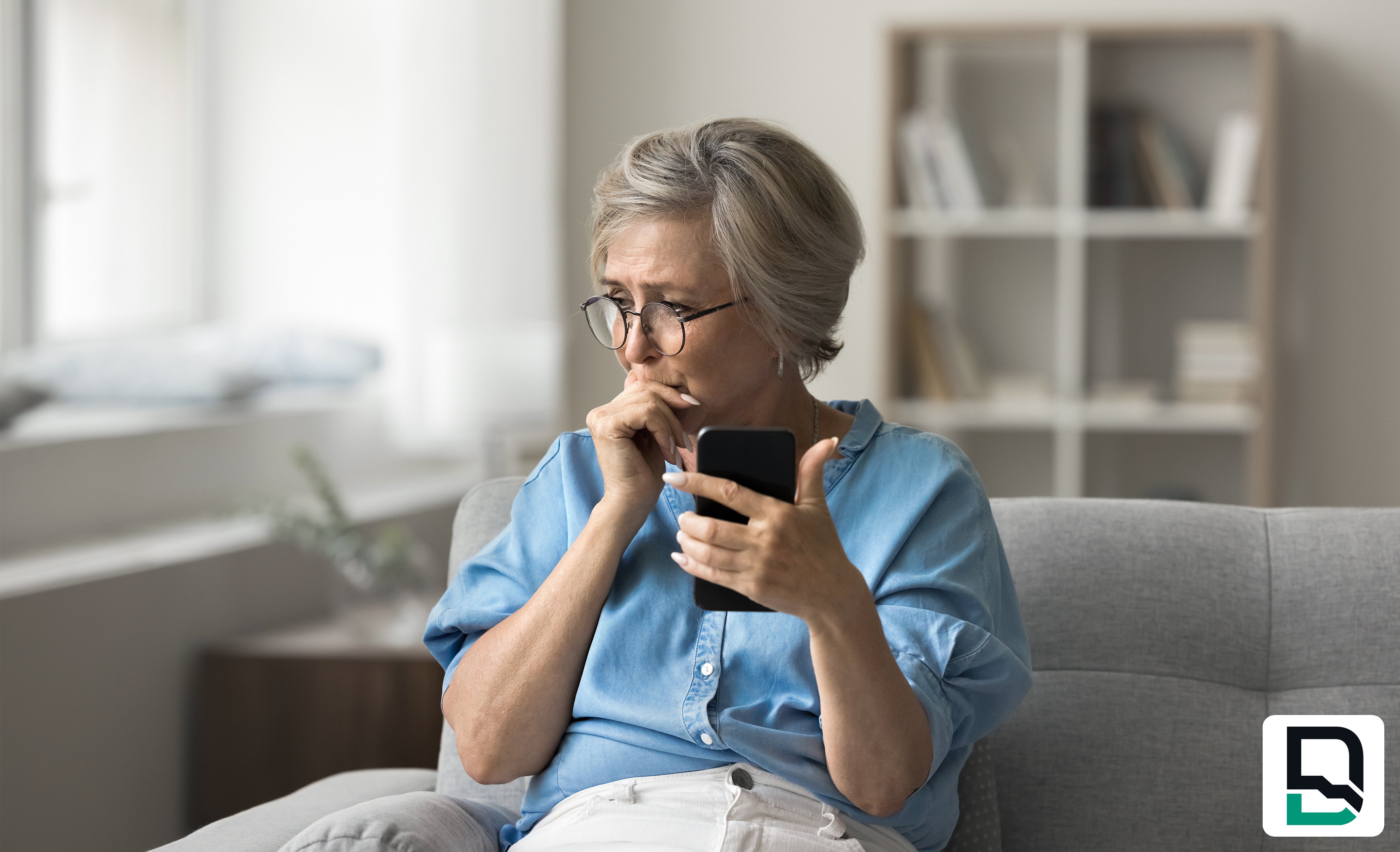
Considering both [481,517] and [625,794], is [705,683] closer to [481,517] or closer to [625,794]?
[625,794]

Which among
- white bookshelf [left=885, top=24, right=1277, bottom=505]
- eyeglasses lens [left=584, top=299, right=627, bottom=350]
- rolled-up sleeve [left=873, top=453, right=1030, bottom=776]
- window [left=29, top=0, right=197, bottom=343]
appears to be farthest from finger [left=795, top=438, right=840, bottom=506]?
white bookshelf [left=885, top=24, right=1277, bottom=505]

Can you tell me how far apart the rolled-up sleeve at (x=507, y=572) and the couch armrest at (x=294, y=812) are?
0.19m

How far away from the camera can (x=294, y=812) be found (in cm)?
133

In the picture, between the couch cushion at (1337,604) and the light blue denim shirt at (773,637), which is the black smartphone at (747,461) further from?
the couch cushion at (1337,604)

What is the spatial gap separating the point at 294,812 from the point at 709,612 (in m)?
0.49

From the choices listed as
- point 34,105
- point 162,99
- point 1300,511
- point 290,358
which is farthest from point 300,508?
point 1300,511

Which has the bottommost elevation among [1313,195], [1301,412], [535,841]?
[535,841]

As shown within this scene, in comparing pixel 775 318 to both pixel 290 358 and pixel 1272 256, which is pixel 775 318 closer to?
pixel 290 358

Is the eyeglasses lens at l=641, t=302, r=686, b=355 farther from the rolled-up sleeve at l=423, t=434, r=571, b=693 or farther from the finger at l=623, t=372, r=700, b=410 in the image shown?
the rolled-up sleeve at l=423, t=434, r=571, b=693

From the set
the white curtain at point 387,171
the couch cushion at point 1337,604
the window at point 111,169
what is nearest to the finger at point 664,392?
the couch cushion at point 1337,604

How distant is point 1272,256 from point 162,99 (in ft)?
8.99

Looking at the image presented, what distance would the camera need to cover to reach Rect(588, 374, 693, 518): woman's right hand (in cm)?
119

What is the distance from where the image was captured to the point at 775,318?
124 cm

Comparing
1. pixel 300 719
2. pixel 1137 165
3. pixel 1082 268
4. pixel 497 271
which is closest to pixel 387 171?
pixel 497 271
